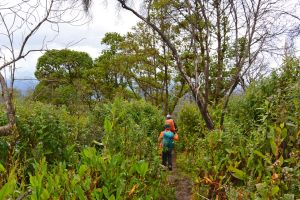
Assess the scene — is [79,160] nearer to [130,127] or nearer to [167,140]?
[130,127]

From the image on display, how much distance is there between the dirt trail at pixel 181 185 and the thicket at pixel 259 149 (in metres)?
0.43

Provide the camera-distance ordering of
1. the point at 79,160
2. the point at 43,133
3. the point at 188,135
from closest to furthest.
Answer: the point at 79,160
the point at 43,133
the point at 188,135

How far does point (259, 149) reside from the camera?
4055 mm

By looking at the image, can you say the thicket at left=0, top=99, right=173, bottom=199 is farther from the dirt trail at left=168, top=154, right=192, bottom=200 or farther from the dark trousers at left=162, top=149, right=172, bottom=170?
the dark trousers at left=162, top=149, right=172, bottom=170

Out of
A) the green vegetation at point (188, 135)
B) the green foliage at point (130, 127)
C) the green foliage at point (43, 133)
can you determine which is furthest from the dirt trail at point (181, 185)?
the green foliage at point (43, 133)

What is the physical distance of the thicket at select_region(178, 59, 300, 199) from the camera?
2.82 m

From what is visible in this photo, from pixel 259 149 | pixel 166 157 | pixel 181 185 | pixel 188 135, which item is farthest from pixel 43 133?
pixel 188 135

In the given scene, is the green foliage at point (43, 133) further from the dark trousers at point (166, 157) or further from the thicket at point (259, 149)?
the dark trousers at point (166, 157)

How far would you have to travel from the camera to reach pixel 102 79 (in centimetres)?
2791

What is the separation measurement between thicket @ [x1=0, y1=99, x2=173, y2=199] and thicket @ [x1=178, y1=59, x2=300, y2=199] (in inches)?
37.4

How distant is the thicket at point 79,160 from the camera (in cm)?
304

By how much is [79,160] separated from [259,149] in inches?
134

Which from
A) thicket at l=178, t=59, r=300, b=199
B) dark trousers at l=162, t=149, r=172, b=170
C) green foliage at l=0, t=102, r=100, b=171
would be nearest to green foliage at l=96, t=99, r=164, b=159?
dark trousers at l=162, t=149, r=172, b=170

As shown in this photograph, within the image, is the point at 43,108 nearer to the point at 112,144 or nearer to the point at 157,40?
the point at 112,144
